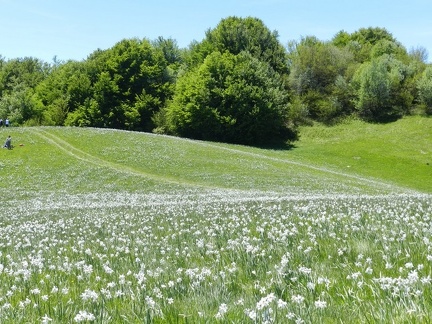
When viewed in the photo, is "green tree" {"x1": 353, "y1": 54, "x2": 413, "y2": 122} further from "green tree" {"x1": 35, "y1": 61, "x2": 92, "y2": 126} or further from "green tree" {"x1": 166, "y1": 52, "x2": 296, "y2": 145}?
"green tree" {"x1": 35, "y1": 61, "x2": 92, "y2": 126}

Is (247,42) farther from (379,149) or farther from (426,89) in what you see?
(379,149)

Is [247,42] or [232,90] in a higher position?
[247,42]

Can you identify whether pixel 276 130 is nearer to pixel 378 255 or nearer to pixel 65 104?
pixel 65 104

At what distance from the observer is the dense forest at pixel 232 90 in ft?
287

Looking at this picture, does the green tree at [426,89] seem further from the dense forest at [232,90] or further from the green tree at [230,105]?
the green tree at [230,105]

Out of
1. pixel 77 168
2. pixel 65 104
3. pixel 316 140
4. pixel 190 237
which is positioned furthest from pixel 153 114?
pixel 190 237

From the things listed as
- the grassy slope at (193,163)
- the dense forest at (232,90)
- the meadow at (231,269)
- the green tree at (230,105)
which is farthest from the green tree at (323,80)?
the meadow at (231,269)

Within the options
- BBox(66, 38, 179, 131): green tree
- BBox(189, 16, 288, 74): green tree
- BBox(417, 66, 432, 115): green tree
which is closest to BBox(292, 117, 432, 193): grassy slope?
BBox(417, 66, 432, 115): green tree

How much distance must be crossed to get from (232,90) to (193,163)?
3205 centimetres

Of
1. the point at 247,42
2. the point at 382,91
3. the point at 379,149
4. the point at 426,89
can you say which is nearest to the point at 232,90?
the point at 247,42

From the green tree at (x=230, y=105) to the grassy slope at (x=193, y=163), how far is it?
27.4 feet

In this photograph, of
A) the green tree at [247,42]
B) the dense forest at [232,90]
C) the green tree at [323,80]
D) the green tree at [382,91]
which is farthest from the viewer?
the green tree at [247,42]

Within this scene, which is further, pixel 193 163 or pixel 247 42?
pixel 247 42

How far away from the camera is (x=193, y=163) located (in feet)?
189
